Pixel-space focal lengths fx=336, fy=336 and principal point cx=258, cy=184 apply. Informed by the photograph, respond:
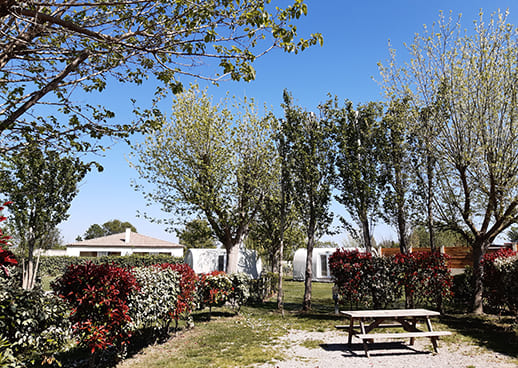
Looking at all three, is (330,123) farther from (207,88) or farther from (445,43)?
(207,88)

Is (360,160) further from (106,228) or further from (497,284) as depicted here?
(106,228)

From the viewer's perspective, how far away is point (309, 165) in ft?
44.1

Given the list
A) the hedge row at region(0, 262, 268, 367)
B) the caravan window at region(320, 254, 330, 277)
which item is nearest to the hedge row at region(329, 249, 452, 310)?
the hedge row at region(0, 262, 268, 367)

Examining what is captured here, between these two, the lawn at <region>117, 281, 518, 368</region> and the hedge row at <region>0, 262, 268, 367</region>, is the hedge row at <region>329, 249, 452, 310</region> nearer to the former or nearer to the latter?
the lawn at <region>117, 281, 518, 368</region>

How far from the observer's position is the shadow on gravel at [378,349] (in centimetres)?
709

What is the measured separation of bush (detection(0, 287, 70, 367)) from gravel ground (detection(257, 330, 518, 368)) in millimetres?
3565

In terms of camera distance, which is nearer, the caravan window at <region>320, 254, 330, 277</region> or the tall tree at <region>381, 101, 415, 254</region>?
the tall tree at <region>381, 101, 415, 254</region>

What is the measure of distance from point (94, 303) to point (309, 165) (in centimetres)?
979

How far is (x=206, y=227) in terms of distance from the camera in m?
16.4

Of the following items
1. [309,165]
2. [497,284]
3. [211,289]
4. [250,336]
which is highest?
[309,165]

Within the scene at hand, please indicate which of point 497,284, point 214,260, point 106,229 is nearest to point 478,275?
point 497,284

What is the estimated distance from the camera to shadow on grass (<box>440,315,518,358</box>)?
7.29 metres

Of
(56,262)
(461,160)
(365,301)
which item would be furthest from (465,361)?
(56,262)

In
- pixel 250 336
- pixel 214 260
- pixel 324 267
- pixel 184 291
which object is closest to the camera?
pixel 184 291
